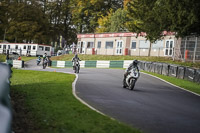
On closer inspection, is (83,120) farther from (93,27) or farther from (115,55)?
(93,27)

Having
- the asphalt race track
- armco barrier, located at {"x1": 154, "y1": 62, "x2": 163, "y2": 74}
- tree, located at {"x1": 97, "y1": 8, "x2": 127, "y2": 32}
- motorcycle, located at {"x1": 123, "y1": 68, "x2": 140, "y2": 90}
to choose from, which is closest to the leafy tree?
tree, located at {"x1": 97, "y1": 8, "x2": 127, "y2": 32}

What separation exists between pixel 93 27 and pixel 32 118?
192ft

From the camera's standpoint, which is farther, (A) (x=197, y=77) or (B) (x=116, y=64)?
(B) (x=116, y=64)

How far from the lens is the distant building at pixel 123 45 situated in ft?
124

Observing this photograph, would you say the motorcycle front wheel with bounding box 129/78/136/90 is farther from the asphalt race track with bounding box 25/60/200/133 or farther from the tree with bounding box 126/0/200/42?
the tree with bounding box 126/0/200/42

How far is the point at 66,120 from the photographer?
7.08 meters

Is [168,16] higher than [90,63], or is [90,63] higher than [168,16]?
[168,16]

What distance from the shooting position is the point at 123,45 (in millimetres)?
43688

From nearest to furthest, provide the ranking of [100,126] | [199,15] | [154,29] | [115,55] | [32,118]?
1. [100,126]
2. [32,118]
3. [199,15]
4. [154,29]
5. [115,55]

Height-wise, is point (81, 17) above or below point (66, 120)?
above

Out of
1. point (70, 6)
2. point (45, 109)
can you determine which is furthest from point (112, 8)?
point (45, 109)

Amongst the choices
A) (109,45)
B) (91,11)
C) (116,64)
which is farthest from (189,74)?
(91,11)

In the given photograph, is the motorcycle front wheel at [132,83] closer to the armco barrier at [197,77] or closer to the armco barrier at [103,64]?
the armco barrier at [197,77]

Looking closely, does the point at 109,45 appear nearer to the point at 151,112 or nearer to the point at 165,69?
the point at 165,69
